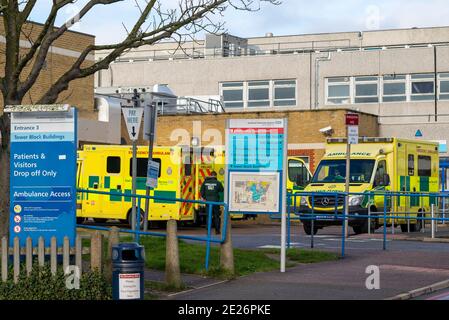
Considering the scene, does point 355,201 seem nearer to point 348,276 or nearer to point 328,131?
point 348,276

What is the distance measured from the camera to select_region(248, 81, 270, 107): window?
5947 cm

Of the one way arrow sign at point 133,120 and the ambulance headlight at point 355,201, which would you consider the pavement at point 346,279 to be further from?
the ambulance headlight at point 355,201

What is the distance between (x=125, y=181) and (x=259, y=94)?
2777 cm

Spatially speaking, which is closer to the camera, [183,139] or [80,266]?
[80,266]

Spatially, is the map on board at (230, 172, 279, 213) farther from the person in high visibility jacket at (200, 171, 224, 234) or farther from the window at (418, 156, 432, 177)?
the window at (418, 156, 432, 177)

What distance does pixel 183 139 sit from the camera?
1850 inches

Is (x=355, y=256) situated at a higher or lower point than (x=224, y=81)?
lower

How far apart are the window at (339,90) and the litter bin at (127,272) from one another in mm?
45863

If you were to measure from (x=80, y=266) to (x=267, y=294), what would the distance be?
2939 millimetres

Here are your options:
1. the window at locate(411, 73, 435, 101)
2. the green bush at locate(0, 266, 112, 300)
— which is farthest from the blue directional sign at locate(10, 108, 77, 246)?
the window at locate(411, 73, 435, 101)

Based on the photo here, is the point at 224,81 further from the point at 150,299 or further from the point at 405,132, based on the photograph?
the point at 150,299

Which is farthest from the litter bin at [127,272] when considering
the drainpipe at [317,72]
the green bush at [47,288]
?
the drainpipe at [317,72]

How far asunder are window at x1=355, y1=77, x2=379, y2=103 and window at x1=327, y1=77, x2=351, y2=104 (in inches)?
20.8
